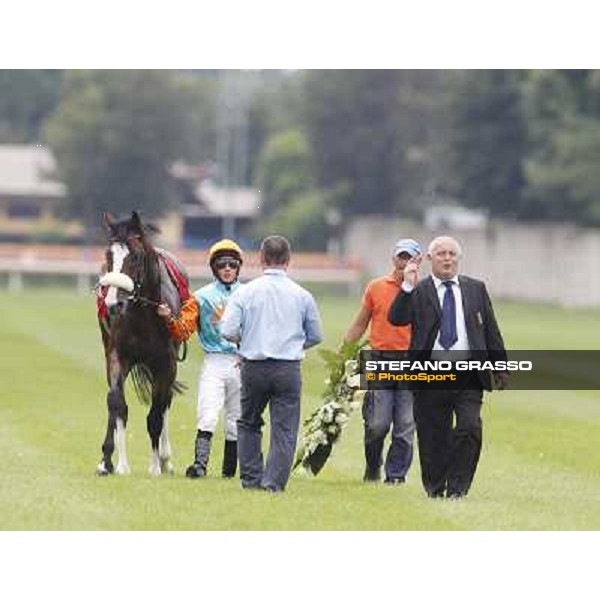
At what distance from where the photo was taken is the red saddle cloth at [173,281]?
2025 cm

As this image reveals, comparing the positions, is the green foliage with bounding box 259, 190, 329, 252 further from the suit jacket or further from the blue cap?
the suit jacket

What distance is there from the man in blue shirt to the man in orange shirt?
5.09ft

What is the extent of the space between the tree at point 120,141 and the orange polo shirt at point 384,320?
80.5 m

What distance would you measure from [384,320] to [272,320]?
6.01 ft

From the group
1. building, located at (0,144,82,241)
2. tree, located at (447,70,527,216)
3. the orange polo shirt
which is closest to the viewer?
the orange polo shirt

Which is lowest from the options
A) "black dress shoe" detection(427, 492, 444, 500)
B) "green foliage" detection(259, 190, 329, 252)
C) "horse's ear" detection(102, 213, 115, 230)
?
"black dress shoe" detection(427, 492, 444, 500)

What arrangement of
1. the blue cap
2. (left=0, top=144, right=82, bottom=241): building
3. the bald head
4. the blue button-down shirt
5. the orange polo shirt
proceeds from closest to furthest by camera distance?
the bald head
the blue button-down shirt
the blue cap
the orange polo shirt
(left=0, top=144, right=82, bottom=241): building

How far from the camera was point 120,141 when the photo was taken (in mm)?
103250

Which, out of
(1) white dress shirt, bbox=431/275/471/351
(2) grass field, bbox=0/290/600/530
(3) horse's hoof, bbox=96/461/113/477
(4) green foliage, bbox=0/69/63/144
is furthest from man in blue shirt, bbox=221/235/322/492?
(4) green foliage, bbox=0/69/63/144

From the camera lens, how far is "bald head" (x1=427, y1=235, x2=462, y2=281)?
1752 cm

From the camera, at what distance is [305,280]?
91.1 metres

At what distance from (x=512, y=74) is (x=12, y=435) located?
2535 inches

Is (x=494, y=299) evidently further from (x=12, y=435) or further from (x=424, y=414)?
(x=424, y=414)

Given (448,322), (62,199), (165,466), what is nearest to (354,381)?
(165,466)
